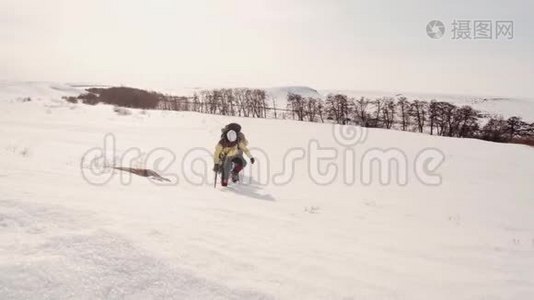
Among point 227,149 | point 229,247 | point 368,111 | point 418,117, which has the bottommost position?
point 229,247

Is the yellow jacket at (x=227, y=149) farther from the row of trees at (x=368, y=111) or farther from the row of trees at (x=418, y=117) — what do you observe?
the row of trees at (x=418, y=117)

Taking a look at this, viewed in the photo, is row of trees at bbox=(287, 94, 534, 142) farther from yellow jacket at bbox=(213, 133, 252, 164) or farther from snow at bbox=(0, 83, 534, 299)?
yellow jacket at bbox=(213, 133, 252, 164)

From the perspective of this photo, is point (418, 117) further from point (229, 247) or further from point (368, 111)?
point (229, 247)

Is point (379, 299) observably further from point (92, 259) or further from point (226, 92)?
point (226, 92)

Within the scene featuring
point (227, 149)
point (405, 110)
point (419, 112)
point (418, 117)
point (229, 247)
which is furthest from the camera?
point (405, 110)

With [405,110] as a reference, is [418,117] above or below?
below

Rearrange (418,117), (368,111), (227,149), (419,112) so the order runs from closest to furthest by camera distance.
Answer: (227,149)
(418,117)
(419,112)
(368,111)

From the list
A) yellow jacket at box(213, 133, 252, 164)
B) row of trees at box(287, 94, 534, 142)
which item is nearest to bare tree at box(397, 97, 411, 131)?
row of trees at box(287, 94, 534, 142)


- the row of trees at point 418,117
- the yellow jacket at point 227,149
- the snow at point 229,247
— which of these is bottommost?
the snow at point 229,247

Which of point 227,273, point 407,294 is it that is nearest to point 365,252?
point 407,294

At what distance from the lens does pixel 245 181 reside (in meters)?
9.05

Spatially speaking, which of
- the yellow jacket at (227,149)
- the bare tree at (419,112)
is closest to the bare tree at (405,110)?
the bare tree at (419,112)

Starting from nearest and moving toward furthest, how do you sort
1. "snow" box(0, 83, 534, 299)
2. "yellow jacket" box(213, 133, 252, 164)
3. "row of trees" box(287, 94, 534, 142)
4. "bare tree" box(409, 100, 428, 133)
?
"snow" box(0, 83, 534, 299)
"yellow jacket" box(213, 133, 252, 164)
"row of trees" box(287, 94, 534, 142)
"bare tree" box(409, 100, 428, 133)

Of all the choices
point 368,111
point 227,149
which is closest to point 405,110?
point 368,111
